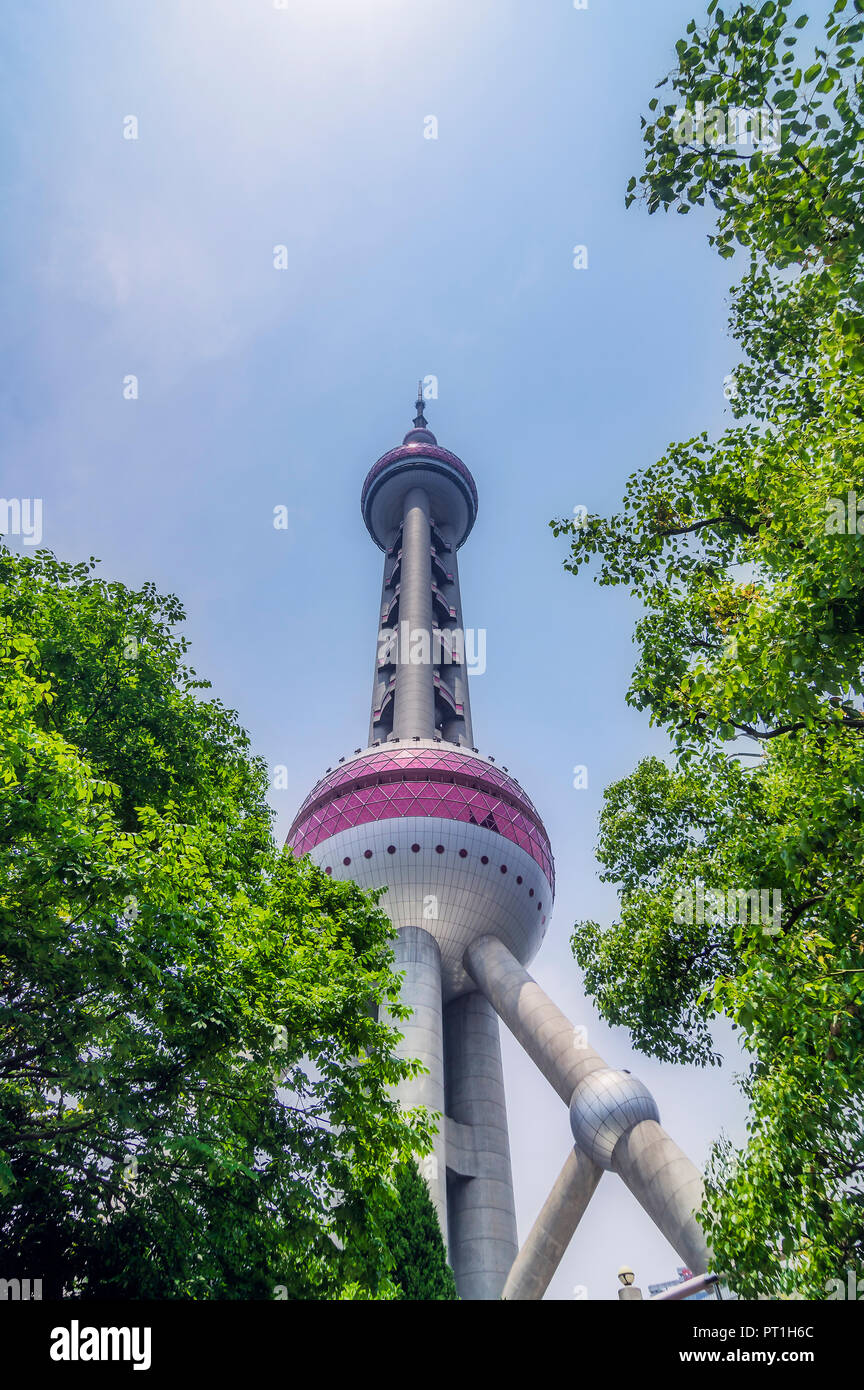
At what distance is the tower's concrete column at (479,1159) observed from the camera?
34.4 meters

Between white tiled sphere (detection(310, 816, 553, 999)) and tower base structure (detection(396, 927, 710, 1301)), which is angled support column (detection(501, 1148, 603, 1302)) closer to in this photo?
tower base structure (detection(396, 927, 710, 1301))

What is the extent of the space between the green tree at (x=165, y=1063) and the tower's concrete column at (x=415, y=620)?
3533 cm

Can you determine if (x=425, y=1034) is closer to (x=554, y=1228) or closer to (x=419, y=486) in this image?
(x=554, y=1228)

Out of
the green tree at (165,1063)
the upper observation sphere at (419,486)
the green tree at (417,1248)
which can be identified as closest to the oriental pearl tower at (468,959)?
the green tree at (417,1248)

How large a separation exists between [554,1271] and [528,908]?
16.4 metres

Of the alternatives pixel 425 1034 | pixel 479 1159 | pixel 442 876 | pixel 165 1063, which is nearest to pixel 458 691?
pixel 442 876

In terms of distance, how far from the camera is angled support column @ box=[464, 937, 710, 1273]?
26.2 metres

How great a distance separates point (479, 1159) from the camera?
123 ft

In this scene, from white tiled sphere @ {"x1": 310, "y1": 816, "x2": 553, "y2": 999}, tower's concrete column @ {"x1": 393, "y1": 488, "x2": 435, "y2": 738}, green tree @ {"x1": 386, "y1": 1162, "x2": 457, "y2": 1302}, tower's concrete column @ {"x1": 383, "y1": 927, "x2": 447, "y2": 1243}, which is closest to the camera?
green tree @ {"x1": 386, "y1": 1162, "x2": 457, "y2": 1302}

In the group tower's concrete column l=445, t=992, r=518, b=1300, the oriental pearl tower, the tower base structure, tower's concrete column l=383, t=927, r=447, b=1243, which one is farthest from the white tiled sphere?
tower's concrete column l=445, t=992, r=518, b=1300

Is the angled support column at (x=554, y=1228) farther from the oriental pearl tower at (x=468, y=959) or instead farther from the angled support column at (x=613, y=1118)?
the angled support column at (x=613, y=1118)

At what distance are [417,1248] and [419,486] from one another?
188 ft

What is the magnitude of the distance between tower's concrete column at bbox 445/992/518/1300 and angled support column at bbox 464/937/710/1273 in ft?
20.4
